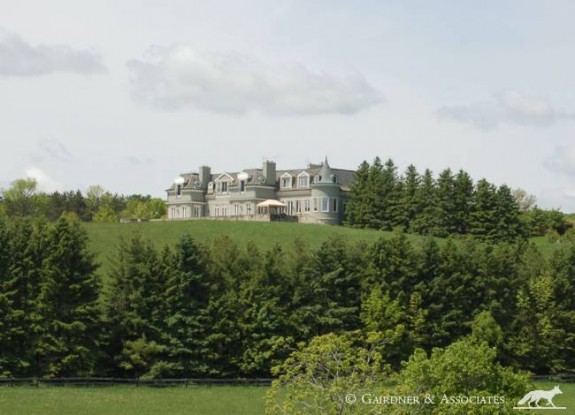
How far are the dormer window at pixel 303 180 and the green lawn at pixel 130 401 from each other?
66.1m

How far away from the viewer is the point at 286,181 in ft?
386

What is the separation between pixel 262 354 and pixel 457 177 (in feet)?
185

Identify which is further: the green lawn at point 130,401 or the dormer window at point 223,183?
the dormer window at point 223,183

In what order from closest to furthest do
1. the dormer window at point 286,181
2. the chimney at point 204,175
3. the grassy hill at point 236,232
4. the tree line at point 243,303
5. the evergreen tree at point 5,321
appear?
the evergreen tree at point 5,321
the tree line at point 243,303
the grassy hill at point 236,232
the dormer window at point 286,181
the chimney at point 204,175

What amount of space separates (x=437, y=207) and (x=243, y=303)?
4932 centimetres

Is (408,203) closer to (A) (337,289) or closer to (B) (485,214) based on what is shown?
(B) (485,214)

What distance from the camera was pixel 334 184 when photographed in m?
110

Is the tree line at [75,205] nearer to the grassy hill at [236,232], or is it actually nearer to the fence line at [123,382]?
the grassy hill at [236,232]

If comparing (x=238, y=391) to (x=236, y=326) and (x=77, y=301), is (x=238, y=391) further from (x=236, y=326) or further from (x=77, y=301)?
(x=77, y=301)

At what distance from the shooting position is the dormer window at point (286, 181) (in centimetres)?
11700

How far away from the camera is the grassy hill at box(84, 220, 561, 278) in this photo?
8562cm

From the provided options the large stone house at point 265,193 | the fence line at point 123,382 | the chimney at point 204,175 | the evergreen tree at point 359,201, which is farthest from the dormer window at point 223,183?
the fence line at point 123,382

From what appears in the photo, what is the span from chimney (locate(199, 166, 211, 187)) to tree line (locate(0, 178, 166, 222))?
481 inches

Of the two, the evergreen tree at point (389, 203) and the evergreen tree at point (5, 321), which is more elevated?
the evergreen tree at point (389, 203)
